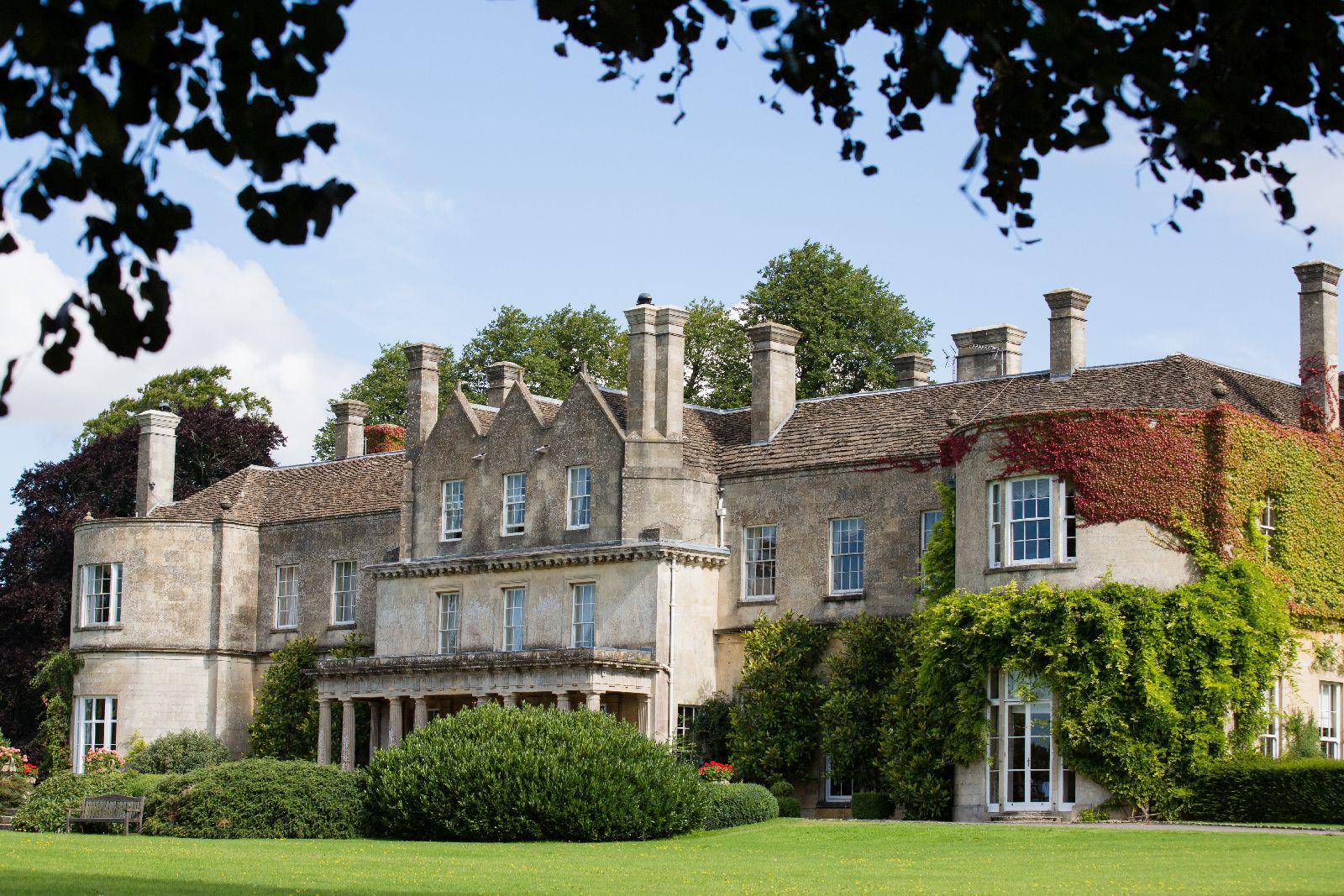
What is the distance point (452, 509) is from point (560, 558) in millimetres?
4338

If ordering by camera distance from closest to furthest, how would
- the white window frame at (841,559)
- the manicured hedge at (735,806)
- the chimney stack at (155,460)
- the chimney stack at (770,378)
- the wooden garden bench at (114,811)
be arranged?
the manicured hedge at (735,806) < the wooden garden bench at (114,811) < the white window frame at (841,559) < the chimney stack at (770,378) < the chimney stack at (155,460)

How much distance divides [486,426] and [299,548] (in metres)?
7.41

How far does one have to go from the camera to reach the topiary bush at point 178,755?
151 feet

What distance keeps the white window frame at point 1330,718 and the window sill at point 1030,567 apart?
19.3ft

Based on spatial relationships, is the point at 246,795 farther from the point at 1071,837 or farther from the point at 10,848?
the point at 1071,837

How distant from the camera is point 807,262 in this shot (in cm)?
6406

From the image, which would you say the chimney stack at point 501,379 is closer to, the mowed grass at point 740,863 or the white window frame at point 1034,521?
the white window frame at point 1034,521

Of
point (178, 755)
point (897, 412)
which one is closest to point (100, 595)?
point (178, 755)

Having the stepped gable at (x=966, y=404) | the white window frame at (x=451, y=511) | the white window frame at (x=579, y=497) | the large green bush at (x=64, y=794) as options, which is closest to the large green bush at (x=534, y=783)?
the large green bush at (x=64, y=794)

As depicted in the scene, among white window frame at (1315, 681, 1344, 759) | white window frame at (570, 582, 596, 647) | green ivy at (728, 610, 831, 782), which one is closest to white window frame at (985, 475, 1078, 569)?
green ivy at (728, 610, 831, 782)

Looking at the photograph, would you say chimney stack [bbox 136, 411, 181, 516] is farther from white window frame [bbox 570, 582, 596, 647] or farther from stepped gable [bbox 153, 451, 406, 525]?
white window frame [bbox 570, 582, 596, 647]

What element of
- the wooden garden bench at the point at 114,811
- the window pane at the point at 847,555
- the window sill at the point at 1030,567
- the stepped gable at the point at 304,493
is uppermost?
the stepped gable at the point at 304,493

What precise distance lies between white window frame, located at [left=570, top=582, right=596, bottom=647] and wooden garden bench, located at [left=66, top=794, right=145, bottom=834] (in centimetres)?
1107

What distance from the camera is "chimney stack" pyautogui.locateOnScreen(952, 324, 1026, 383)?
138 feet
